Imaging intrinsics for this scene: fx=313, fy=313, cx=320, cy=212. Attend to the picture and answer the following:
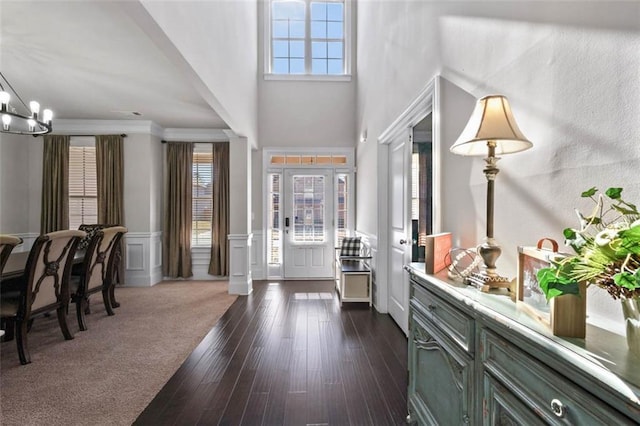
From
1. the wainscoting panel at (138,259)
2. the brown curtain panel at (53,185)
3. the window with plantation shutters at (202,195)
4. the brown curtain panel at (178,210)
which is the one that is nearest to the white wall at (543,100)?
the window with plantation shutters at (202,195)

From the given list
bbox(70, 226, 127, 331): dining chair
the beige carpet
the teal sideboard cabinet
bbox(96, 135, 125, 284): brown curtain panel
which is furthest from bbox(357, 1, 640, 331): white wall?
bbox(96, 135, 125, 284): brown curtain panel

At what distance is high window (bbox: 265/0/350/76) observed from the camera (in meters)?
6.12

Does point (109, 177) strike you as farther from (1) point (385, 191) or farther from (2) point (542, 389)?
(2) point (542, 389)

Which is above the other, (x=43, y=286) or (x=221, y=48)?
(x=221, y=48)

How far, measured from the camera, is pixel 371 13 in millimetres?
4438

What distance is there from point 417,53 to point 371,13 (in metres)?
2.44

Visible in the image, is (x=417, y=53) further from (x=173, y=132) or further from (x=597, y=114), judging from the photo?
(x=173, y=132)

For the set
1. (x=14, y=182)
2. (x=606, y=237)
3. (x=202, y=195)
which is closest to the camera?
(x=606, y=237)

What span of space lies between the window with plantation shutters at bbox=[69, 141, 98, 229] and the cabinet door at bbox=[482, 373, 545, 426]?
6.13 m

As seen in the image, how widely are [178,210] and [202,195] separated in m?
0.49

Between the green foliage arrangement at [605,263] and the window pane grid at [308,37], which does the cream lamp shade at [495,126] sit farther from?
the window pane grid at [308,37]

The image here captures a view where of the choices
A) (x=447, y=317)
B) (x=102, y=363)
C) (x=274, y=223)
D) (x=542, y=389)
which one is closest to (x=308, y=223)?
(x=274, y=223)

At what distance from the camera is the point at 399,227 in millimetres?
3449

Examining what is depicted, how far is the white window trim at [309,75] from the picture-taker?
5934 mm
